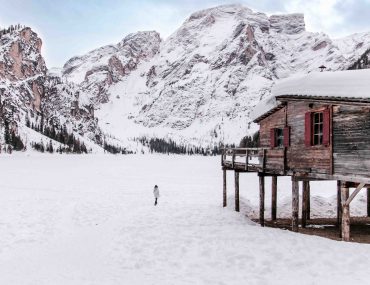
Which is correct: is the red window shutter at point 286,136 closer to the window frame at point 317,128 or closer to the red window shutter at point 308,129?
the red window shutter at point 308,129

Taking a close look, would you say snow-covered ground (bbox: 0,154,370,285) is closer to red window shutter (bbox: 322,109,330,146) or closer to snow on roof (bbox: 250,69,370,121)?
red window shutter (bbox: 322,109,330,146)

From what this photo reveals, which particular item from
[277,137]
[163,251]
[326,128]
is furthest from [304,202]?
[163,251]

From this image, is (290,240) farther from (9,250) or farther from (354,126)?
(9,250)

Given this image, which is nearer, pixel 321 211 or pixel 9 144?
pixel 321 211

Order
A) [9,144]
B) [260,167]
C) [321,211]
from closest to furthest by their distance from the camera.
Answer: [260,167]
[321,211]
[9,144]

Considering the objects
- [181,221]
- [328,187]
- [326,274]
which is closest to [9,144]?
[328,187]

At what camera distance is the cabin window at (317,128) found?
71.2ft

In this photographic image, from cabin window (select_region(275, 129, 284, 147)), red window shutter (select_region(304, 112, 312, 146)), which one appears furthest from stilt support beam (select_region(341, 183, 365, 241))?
cabin window (select_region(275, 129, 284, 147))

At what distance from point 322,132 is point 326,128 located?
2.23 ft

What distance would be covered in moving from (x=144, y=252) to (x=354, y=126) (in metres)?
11.3

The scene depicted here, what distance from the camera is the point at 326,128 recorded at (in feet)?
68.4

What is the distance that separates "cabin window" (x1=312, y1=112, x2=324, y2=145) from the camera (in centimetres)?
2170

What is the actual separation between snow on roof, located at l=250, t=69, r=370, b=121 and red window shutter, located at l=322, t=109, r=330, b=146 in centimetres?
100

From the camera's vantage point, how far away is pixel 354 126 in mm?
19359
